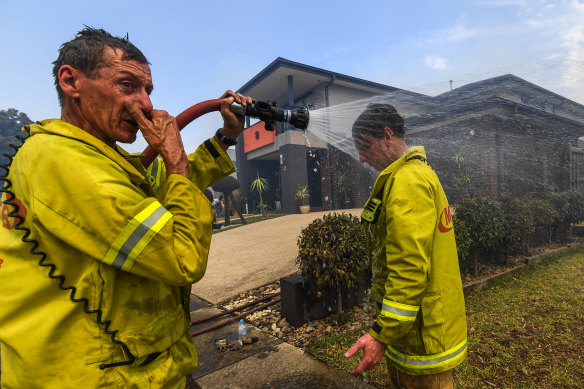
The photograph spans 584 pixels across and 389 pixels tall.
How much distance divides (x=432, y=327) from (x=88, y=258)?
5.51 feet

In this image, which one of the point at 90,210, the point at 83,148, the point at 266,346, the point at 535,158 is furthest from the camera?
the point at 535,158

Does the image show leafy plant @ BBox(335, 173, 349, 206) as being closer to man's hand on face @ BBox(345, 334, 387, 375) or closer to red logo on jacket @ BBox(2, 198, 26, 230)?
man's hand on face @ BBox(345, 334, 387, 375)

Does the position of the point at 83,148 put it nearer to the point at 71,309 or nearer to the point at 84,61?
the point at 84,61

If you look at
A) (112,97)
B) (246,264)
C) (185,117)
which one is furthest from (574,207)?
(112,97)

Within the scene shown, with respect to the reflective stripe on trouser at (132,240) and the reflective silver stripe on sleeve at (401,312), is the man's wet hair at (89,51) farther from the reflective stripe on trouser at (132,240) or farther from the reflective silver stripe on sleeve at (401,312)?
the reflective silver stripe on sleeve at (401,312)

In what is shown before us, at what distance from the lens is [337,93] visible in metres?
18.0

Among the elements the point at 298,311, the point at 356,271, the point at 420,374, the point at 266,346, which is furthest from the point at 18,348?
the point at 356,271

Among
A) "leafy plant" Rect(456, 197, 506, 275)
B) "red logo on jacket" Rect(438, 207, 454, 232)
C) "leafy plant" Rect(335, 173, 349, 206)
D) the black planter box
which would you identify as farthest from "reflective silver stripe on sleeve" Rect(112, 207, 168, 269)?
"leafy plant" Rect(335, 173, 349, 206)

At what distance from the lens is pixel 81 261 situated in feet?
3.60

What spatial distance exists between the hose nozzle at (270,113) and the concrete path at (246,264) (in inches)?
187

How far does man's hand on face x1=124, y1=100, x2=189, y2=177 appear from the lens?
49.3 inches

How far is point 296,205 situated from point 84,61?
16.8 metres

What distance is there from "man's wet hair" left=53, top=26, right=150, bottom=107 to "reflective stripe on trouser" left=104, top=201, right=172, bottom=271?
2.26ft

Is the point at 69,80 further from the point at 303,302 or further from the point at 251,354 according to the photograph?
the point at 303,302
